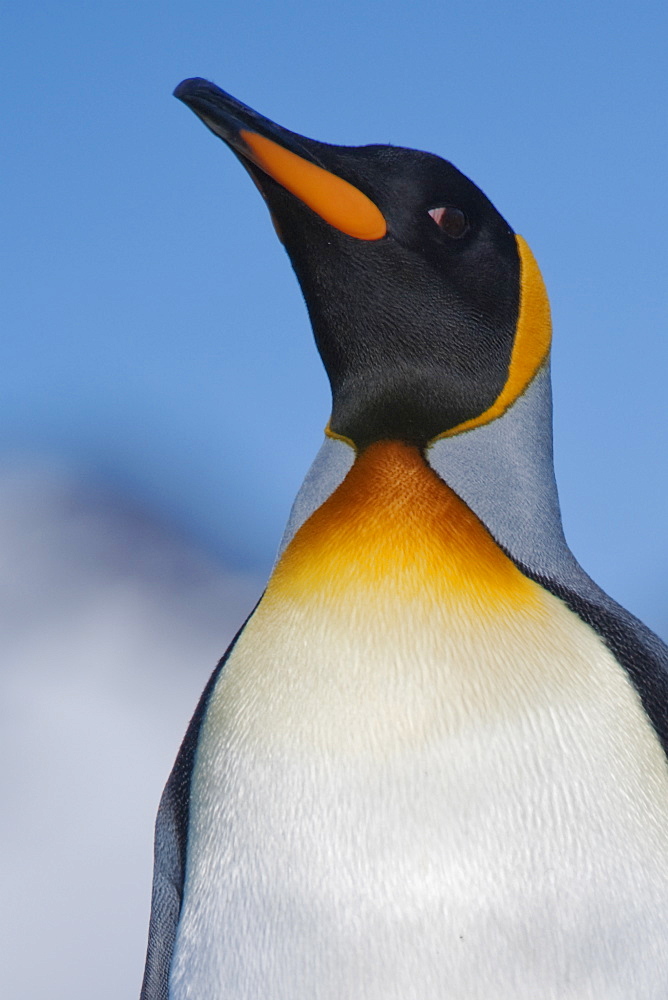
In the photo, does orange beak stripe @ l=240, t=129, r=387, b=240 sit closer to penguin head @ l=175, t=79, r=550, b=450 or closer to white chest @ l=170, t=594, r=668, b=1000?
penguin head @ l=175, t=79, r=550, b=450

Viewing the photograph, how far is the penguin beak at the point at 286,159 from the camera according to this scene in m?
1.54

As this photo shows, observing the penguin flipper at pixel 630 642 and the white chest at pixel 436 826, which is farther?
the penguin flipper at pixel 630 642

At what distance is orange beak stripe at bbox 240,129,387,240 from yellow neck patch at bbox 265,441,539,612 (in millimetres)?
374

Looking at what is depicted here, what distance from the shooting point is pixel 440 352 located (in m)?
1.64

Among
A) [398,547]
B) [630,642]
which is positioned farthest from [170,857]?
[630,642]

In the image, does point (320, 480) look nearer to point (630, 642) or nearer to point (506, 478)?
point (506, 478)

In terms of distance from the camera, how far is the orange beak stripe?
154 cm

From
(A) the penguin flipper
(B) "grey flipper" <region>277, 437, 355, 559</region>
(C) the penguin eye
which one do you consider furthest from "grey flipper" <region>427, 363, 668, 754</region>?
(C) the penguin eye

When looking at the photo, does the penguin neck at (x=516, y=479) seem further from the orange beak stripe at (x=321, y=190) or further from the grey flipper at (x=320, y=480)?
the orange beak stripe at (x=321, y=190)

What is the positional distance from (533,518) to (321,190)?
25.7 inches

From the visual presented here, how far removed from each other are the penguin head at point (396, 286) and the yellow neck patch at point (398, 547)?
0.26 ft

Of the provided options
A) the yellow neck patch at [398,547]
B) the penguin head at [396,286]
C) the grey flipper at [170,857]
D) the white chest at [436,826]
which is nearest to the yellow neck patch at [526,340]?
the penguin head at [396,286]

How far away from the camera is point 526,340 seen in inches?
68.4

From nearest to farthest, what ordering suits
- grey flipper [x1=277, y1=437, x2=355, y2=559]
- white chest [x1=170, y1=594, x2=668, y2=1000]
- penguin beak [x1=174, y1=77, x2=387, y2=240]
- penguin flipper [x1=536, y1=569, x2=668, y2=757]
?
white chest [x1=170, y1=594, x2=668, y2=1000] → penguin flipper [x1=536, y1=569, x2=668, y2=757] → penguin beak [x1=174, y1=77, x2=387, y2=240] → grey flipper [x1=277, y1=437, x2=355, y2=559]
